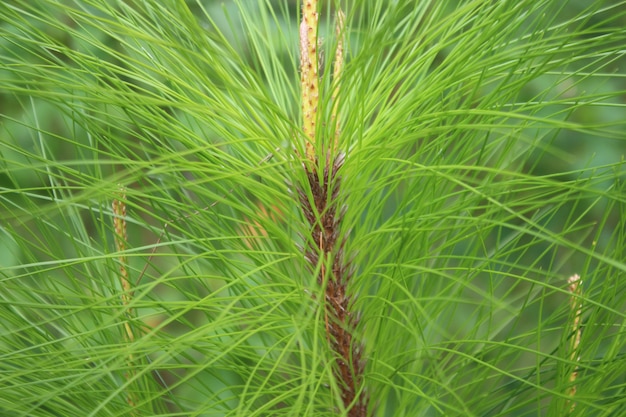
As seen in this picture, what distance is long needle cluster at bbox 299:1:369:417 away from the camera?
2.06 ft

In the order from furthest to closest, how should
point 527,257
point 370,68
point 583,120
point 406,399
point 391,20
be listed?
point 527,257
point 583,120
point 406,399
point 370,68
point 391,20

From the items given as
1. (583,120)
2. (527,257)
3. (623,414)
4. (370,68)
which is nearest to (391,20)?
(370,68)

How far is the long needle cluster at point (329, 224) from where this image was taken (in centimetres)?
63

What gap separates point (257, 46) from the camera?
2.55 feet

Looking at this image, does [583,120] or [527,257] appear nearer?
[583,120]

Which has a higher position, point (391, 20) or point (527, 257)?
point (391, 20)

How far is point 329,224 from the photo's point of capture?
67 cm

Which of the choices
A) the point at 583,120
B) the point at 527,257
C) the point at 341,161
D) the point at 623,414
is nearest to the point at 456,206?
the point at 341,161

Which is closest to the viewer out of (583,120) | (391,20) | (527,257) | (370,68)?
(391,20)

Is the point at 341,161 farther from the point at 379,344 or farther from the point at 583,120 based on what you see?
the point at 583,120

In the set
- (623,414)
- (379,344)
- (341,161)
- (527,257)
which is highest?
(341,161)

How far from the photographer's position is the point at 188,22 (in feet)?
1.68

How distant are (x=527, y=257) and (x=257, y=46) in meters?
0.94

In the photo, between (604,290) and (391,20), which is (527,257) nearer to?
(604,290)
